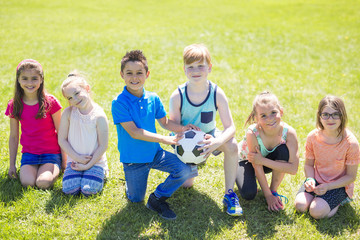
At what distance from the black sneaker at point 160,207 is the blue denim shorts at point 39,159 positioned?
140 cm

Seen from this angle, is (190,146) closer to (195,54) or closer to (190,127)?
(190,127)

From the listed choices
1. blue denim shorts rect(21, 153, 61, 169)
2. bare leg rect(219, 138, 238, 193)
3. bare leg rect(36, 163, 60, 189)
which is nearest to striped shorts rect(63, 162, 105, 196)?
bare leg rect(36, 163, 60, 189)

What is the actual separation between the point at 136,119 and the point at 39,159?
5.02 ft

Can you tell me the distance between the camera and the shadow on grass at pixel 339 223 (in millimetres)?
3328

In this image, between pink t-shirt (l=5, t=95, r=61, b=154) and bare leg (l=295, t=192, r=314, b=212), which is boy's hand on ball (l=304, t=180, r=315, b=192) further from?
pink t-shirt (l=5, t=95, r=61, b=154)

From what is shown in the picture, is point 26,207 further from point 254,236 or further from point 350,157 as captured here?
point 350,157

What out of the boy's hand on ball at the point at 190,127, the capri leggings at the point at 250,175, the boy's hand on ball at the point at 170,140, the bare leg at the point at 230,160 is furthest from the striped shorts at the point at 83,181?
the capri leggings at the point at 250,175

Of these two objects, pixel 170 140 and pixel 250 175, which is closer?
pixel 170 140

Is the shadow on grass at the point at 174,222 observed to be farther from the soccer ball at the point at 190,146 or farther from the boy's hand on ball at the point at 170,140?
the boy's hand on ball at the point at 170,140

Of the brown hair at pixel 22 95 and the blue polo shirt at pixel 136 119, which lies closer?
the blue polo shirt at pixel 136 119

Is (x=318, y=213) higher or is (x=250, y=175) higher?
(x=250, y=175)

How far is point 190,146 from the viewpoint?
3447mm

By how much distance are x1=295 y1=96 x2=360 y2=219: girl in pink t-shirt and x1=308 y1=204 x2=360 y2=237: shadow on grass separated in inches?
2.6

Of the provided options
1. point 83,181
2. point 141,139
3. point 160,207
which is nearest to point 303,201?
point 160,207
